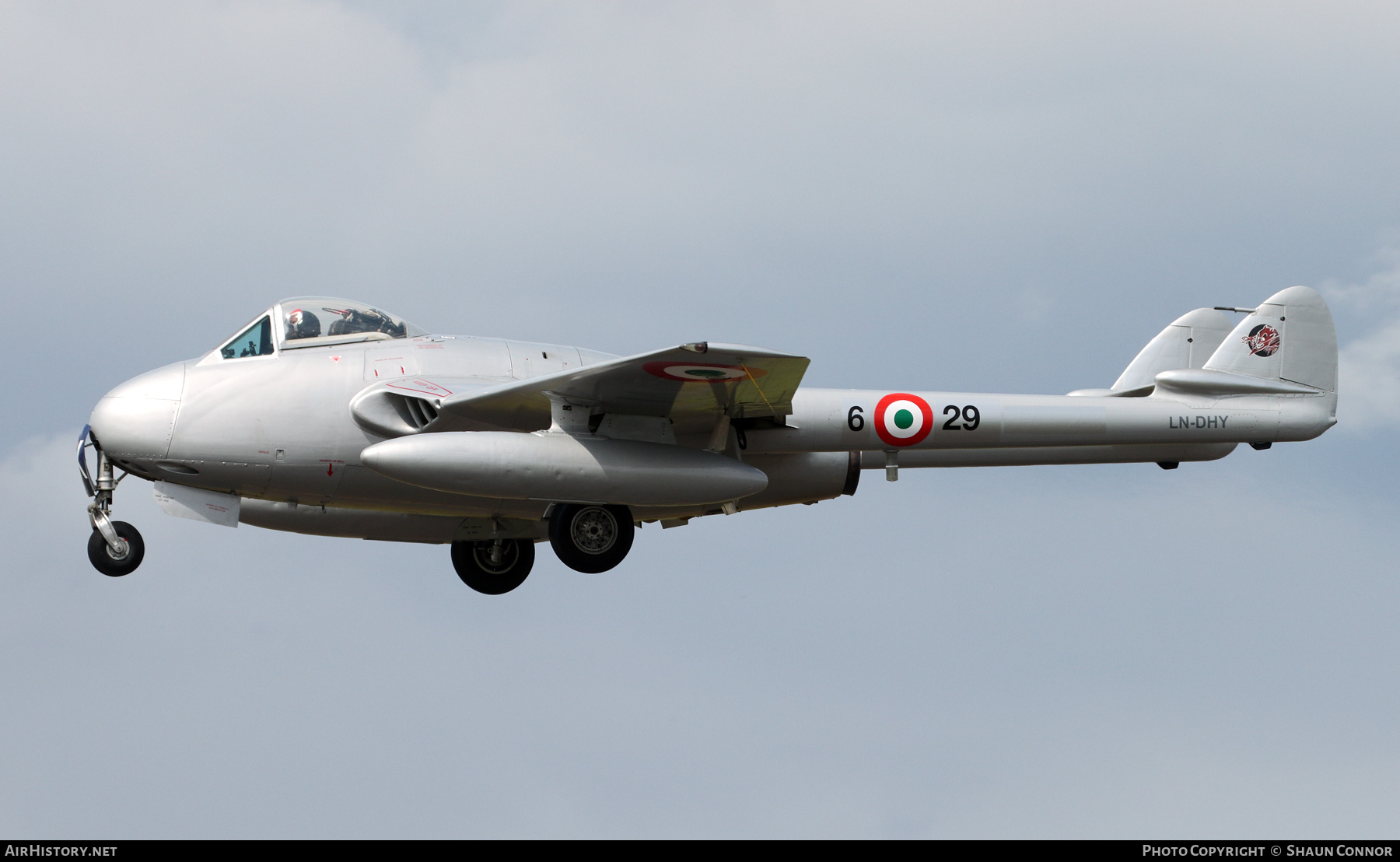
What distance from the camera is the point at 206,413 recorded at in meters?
15.3

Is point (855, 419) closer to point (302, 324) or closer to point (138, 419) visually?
point (302, 324)

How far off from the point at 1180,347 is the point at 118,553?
13.8 metres

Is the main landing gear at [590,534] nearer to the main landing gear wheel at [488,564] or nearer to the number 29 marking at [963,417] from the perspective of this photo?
the main landing gear wheel at [488,564]

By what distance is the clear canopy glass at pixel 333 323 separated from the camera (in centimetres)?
1598

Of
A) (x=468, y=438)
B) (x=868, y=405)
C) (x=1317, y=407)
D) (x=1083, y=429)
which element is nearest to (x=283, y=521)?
(x=468, y=438)

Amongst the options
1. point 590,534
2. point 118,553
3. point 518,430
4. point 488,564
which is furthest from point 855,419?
point 118,553

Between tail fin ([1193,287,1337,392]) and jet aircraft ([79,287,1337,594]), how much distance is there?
591mm

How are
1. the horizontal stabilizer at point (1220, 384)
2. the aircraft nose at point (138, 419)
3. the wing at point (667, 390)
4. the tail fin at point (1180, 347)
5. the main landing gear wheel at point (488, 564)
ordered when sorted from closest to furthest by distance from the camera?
the wing at point (667, 390) → the aircraft nose at point (138, 419) → the horizontal stabilizer at point (1220, 384) → the main landing gear wheel at point (488, 564) → the tail fin at point (1180, 347)

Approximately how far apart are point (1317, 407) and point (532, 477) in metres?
9.86

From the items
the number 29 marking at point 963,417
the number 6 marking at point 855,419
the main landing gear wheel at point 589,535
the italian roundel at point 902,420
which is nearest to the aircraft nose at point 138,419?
the main landing gear wheel at point 589,535

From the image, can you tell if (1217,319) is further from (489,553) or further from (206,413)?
(206,413)

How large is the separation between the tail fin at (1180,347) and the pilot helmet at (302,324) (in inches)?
401

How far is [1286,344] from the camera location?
1830 centimetres

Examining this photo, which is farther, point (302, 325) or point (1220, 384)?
point (1220, 384)
